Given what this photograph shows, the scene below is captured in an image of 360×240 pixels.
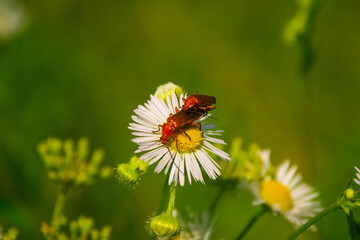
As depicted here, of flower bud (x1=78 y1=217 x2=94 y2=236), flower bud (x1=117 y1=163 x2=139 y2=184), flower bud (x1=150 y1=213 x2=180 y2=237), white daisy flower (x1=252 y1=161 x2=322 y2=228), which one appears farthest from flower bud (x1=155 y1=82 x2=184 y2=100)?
white daisy flower (x1=252 y1=161 x2=322 y2=228)

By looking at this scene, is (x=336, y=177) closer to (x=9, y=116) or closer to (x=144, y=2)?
(x=9, y=116)

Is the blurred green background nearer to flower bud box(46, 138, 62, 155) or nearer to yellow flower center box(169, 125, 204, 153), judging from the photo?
flower bud box(46, 138, 62, 155)

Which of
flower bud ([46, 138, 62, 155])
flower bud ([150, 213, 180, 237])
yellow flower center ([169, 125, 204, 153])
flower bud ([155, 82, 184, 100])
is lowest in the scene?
flower bud ([150, 213, 180, 237])

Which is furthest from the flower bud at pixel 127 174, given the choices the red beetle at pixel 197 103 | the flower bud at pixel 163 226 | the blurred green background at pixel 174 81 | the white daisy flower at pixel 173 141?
the blurred green background at pixel 174 81

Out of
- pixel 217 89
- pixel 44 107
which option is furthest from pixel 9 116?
pixel 217 89

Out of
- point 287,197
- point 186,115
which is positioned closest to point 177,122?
point 186,115

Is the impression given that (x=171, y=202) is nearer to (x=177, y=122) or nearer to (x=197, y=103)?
(x=177, y=122)

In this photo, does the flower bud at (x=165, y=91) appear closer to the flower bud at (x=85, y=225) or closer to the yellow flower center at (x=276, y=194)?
the flower bud at (x=85, y=225)
